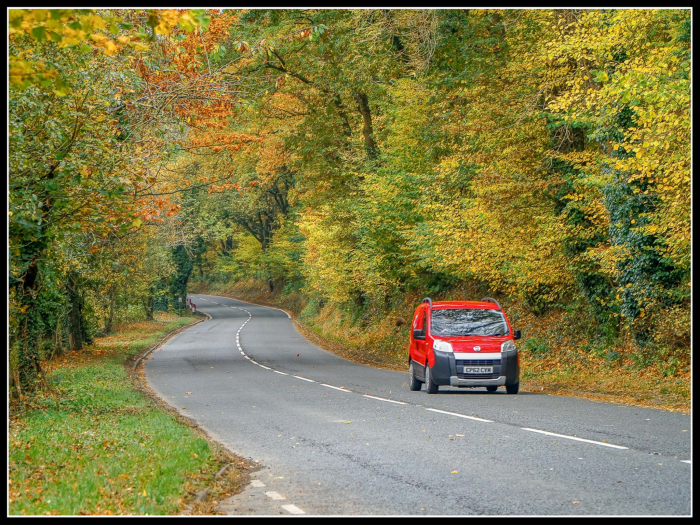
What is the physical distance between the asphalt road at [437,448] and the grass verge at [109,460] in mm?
497

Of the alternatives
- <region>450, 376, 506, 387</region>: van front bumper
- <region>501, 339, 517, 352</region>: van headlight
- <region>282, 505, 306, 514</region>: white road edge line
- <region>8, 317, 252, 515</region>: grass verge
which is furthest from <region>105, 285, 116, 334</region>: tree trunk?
<region>282, 505, 306, 514</region>: white road edge line

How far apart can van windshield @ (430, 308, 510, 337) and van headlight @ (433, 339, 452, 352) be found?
2.02 feet

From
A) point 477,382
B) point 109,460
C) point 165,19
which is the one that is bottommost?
point 477,382

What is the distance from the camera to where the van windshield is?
698 inches

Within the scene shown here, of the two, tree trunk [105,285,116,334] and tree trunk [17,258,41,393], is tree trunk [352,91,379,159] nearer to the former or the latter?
tree trunk [105,285,116,334]

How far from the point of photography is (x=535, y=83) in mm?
21766

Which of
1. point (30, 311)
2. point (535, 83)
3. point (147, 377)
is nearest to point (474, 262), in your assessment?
point (535, 83)

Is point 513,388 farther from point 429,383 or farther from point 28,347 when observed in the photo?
point 28,347

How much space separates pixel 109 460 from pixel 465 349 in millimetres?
9570

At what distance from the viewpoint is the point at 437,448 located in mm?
10250

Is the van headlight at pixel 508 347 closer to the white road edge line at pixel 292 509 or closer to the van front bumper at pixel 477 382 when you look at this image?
the van front bumper at pixel 477 382

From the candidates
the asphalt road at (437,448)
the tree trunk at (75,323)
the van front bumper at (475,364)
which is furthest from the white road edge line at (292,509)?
the tree trunk at (75,323)

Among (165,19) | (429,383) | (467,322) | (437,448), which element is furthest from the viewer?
(467,322)

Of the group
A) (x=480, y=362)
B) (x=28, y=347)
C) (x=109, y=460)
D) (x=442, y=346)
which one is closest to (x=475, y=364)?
(x=480, y=362)
